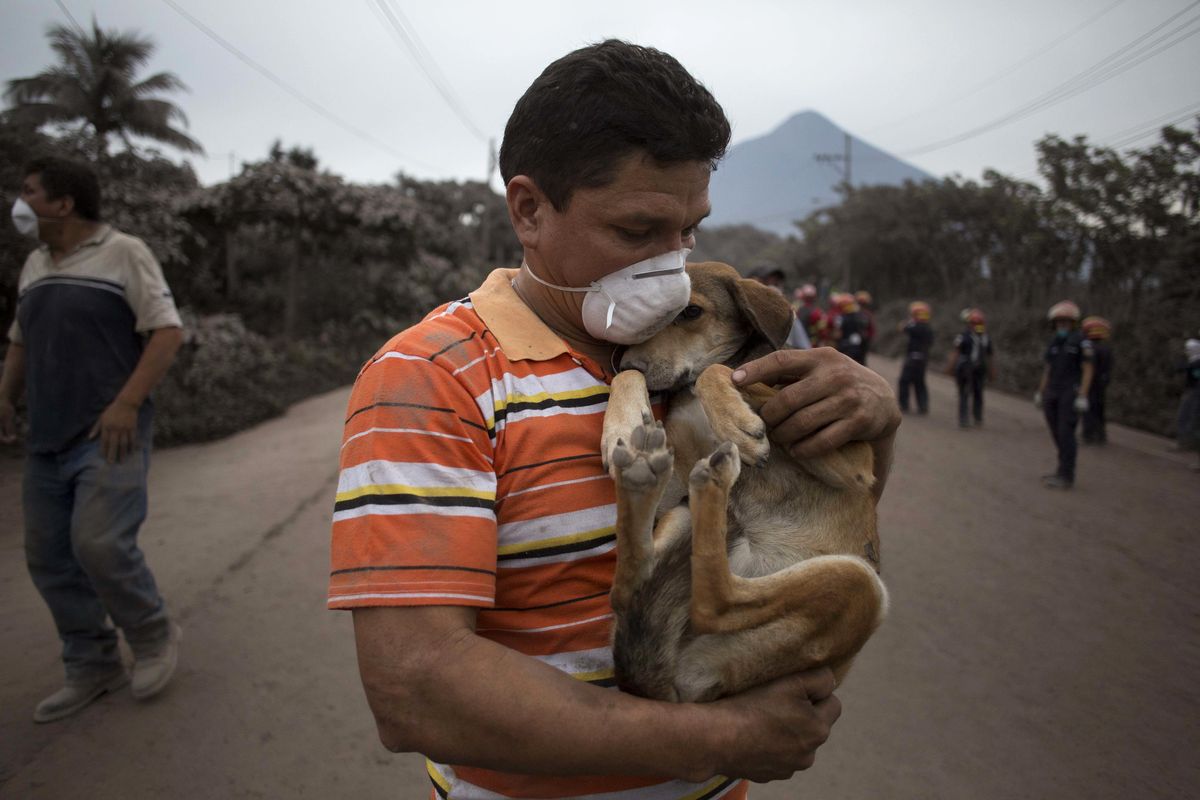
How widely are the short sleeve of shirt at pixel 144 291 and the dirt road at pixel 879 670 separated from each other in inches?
80.0

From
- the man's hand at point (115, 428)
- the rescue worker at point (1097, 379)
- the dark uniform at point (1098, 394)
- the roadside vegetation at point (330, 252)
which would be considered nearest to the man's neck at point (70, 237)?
the man's hand at point (115, 428)

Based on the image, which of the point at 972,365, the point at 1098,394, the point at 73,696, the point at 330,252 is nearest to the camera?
the point at 73,696

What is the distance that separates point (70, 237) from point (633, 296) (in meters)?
3.65

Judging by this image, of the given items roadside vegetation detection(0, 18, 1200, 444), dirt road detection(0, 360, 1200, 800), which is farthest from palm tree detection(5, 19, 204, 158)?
dirt road detection(0, 360, 1200, 800)

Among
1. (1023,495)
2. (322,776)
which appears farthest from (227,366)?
(1023,495)

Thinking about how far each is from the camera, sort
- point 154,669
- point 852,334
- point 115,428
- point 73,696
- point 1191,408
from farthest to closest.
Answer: point 1191,408, point 852,334, point 154,669, point 73,696, point 115,428

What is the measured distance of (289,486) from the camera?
7957mm

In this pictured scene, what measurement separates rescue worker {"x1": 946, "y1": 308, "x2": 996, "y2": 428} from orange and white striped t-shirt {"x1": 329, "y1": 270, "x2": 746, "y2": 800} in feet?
42.9

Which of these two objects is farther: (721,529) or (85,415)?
(85,415)

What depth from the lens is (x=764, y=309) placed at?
7.22 feet

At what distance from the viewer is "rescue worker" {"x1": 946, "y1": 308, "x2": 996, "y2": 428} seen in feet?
42.7

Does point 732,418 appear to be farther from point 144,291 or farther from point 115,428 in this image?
point 144,291

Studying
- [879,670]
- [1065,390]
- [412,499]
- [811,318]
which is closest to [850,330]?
[811,318]

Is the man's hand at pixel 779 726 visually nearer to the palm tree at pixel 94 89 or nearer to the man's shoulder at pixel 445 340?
the man's shoulder at pixel 445 340
